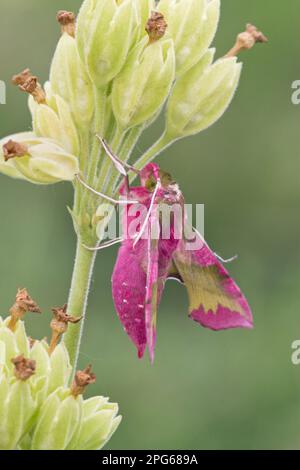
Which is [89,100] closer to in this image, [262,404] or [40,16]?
[262,404]

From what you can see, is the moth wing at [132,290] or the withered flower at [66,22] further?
the withered flower at [66,22]

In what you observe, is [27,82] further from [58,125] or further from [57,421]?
[57,421]

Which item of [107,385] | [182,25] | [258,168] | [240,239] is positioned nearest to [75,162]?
[182,25]

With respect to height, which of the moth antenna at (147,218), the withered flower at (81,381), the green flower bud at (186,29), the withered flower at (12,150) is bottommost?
the withered flower at (81,381)

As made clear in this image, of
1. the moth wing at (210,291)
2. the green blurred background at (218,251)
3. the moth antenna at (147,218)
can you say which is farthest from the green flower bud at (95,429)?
the green blurred background at (218,251)

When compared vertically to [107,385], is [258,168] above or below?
above

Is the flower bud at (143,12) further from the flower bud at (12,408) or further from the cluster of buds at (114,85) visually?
the flower bud at (12,408)
